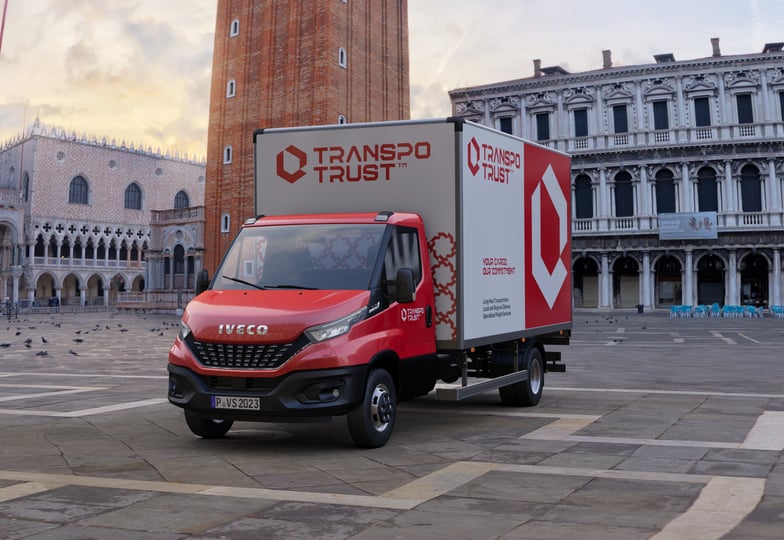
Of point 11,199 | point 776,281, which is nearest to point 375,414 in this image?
point 776,281

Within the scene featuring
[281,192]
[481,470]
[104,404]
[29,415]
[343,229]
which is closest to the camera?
[481,470]

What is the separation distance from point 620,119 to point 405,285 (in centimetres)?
4629

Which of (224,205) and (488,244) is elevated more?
(224,205)

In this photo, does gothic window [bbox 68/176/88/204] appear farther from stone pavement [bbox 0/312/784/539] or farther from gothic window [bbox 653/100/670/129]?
stone pavement [bbox 0/312/784/539]

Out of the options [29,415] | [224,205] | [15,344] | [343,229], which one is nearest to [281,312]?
[343,229]

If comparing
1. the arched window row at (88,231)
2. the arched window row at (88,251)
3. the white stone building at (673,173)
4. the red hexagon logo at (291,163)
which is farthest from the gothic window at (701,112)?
the arched window row at (88,231)

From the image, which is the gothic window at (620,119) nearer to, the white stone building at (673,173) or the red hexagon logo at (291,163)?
the white stone building at (673,173)

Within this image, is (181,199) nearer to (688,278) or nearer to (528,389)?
(688,278)

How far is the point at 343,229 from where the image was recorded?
26.8 ft

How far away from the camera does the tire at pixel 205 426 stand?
26.1ft

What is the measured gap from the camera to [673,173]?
161 ft

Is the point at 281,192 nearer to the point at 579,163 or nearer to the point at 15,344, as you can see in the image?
the point at 15,344

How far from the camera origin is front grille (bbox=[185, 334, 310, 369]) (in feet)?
23.0

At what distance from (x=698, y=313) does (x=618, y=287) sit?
731cm
